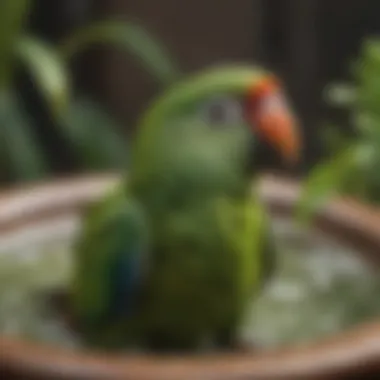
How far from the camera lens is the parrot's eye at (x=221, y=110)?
0.79 meters

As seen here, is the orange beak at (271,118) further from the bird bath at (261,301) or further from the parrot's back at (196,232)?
the bird bath at (261,301)

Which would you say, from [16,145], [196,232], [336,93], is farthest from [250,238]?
[16,145]

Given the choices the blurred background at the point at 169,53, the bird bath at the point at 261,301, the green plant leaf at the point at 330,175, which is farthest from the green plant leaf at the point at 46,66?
the green plant leaf at the point at 330,175

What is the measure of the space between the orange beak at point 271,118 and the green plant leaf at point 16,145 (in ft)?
2.10

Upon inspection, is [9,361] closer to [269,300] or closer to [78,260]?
[78,260]

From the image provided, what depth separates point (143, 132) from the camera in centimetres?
81

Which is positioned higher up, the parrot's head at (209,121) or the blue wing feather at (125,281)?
the parrot's head at (209,121)

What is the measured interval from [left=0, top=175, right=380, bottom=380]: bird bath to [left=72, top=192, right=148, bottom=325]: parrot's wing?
4cm

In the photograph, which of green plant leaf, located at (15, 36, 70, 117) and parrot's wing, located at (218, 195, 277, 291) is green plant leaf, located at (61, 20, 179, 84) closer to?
green plant leaf, located at (15, 36, 70, 117)

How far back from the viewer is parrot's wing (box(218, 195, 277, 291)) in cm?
79

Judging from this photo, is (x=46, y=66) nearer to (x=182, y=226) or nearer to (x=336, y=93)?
(x=336, y=93)

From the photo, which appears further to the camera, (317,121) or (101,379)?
(317,121)

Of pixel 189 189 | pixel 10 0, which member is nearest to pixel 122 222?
pixel 189 189

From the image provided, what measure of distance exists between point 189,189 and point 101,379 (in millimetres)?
166
